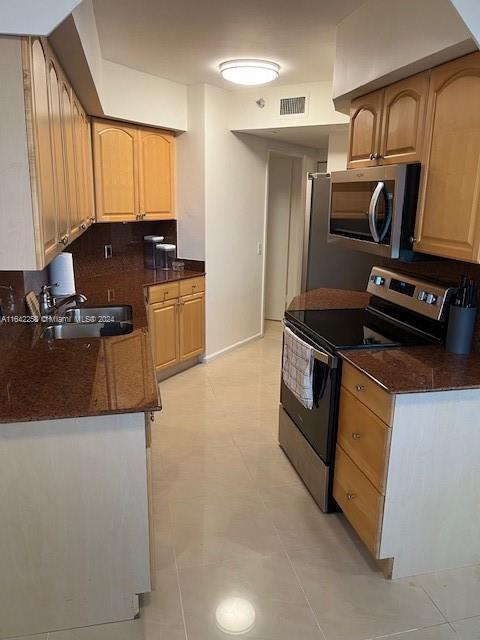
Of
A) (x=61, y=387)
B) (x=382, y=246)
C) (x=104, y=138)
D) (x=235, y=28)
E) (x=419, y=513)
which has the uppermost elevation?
(x=235, y=28)

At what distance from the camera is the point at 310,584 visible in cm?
203

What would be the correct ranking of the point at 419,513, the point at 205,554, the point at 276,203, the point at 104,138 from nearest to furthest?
the point at 419,513 < the point at 205,554 < the point at 104,138 < the point at 276,203

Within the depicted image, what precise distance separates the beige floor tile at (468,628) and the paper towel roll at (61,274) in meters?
2.77

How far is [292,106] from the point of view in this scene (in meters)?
4.12

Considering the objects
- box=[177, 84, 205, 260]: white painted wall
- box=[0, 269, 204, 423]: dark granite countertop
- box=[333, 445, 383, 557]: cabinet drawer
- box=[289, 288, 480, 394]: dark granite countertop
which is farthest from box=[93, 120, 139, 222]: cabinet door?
box=[333, 445, 383, 557]: cabinet drawer

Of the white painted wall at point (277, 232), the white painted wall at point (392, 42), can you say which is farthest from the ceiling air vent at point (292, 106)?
the white painted wall at point (277, 232)

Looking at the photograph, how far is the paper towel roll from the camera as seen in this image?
10.6 ft

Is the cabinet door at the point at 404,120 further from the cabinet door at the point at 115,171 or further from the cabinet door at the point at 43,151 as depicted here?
the cabinet door at the point at 115,171

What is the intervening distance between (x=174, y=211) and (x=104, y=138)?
0.95m

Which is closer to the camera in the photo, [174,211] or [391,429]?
[391,429]

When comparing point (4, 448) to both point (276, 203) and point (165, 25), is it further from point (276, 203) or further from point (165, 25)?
point (276, 203)

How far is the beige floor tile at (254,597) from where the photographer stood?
180 cm

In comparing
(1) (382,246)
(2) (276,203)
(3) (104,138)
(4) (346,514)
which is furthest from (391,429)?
(2) (276,203)

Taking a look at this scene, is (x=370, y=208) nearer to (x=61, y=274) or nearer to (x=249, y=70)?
(x=249, y=70)
